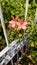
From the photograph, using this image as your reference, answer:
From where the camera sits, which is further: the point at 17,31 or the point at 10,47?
the point at 17,31

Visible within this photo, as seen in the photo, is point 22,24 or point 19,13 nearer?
point 22,24

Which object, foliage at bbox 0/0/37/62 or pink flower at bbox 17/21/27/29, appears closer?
pink flower at bbox 17/21/27/29

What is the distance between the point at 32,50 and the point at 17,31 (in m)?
0.50

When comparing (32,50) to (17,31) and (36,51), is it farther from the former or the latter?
(17,31)

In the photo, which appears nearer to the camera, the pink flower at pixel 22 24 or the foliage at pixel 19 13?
the pink flower at pixel 22 24

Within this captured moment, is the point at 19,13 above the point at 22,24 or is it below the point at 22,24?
above

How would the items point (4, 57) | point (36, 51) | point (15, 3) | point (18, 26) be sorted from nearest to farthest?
point (4, 57), point (18, 26), point (15, 3), point (36, 51)

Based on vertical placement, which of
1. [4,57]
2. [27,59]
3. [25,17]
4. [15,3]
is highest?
[15,3]

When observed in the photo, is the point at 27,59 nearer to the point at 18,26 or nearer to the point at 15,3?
the point at 18,26

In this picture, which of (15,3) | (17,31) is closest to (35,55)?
(17,31)

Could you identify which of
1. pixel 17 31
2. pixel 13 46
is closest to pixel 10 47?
pixel 13 46

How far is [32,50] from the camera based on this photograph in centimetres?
269

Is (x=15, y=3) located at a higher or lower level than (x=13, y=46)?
higher

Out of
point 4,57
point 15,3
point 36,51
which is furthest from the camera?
point 36,51
